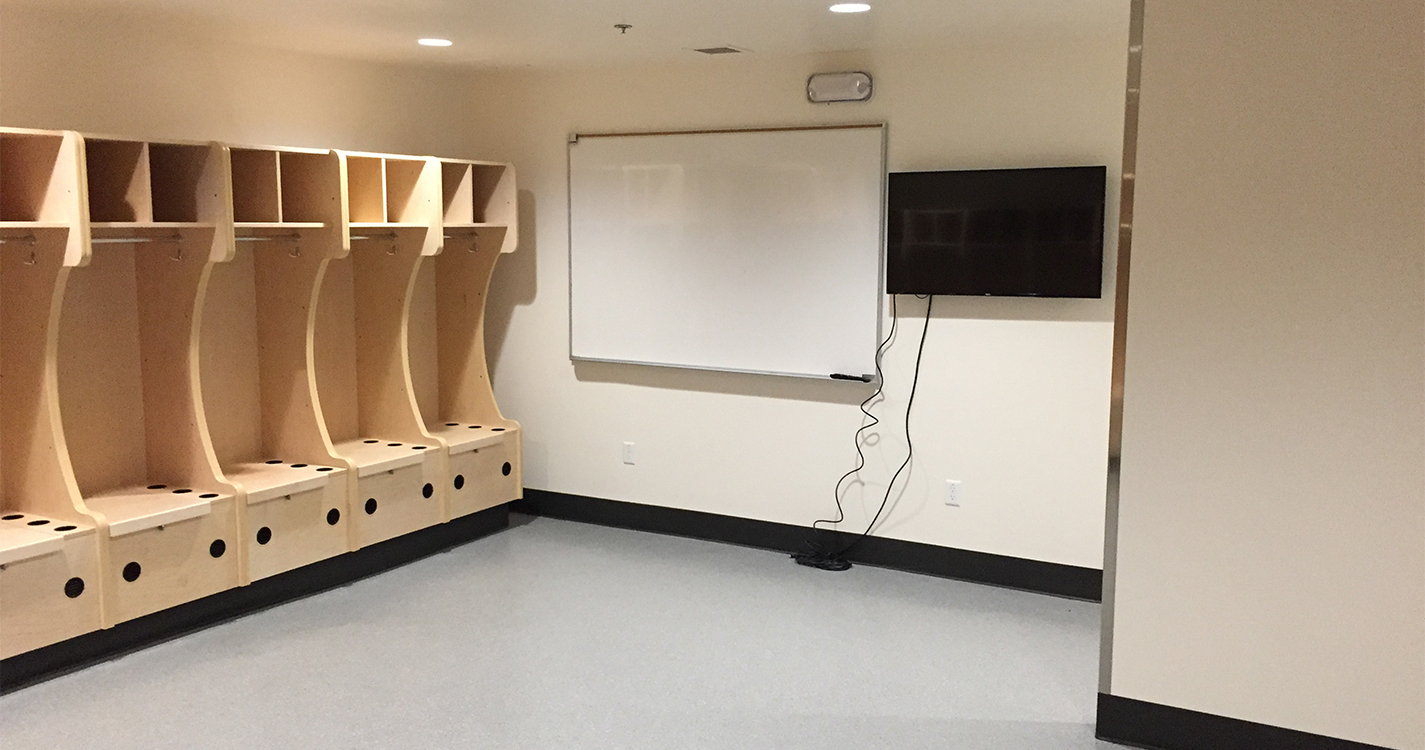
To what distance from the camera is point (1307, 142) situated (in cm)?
283

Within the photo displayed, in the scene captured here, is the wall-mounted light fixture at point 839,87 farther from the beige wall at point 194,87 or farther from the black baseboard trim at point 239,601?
the black baseboard trim at point 239,601

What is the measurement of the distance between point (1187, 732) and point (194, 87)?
4377 millimetres

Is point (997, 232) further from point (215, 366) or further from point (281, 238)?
point (215, 366)

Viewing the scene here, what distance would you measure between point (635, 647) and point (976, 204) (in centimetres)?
229

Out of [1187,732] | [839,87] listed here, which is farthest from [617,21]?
[1187,732]

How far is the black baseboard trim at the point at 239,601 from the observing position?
145 inches

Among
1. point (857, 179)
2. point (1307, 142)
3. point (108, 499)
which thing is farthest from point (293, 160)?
point (1307, 142)

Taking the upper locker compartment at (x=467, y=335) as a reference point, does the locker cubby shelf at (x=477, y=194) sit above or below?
above

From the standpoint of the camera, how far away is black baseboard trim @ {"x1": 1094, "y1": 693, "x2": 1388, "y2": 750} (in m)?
3.00

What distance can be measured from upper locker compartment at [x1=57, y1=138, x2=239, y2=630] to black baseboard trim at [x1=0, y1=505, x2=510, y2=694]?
14 centimetres

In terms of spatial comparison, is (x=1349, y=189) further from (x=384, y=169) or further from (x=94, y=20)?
(x=94, y=20)

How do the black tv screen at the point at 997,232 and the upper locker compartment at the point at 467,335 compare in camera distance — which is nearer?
the black tv screen at the point at 997,232

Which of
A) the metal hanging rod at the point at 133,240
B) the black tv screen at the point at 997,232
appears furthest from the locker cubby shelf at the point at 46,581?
the black tv screen at the point at 997,232

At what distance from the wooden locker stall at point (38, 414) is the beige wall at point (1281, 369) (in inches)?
133
